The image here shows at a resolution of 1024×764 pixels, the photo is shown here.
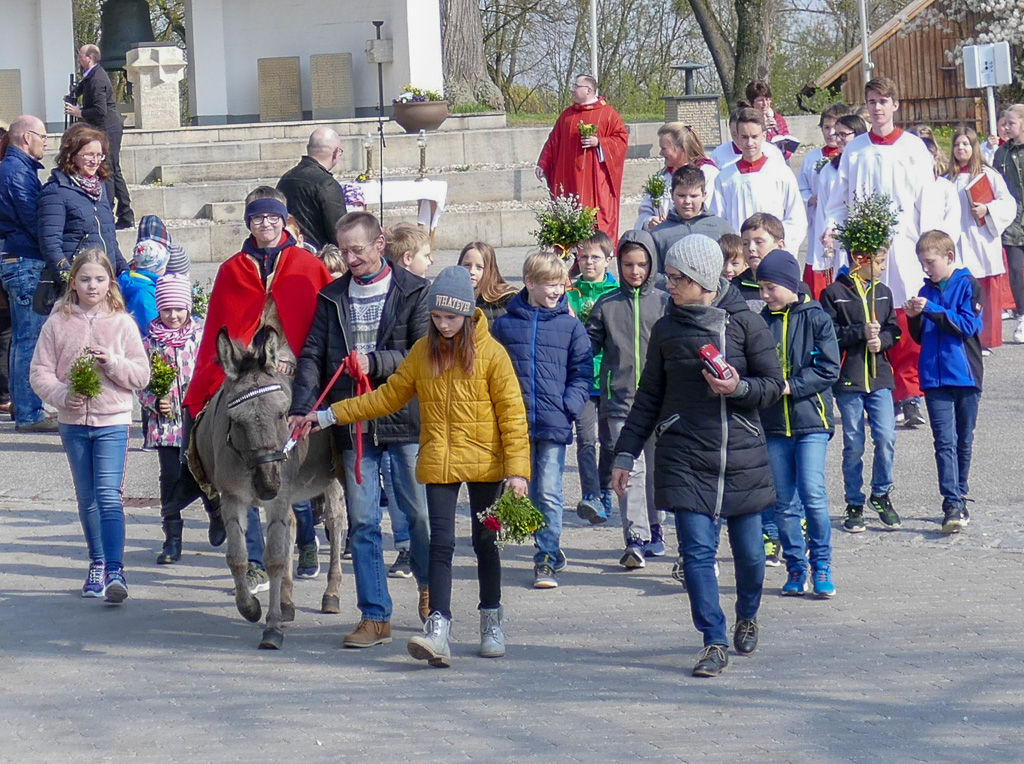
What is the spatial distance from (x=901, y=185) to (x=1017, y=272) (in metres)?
3.50

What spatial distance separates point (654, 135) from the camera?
26.5 m

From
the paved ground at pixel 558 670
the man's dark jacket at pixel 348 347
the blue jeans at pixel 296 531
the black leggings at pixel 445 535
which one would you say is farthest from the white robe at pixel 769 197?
the black leggings at pixel 445 535

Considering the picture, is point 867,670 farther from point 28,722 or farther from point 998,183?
point 998,183

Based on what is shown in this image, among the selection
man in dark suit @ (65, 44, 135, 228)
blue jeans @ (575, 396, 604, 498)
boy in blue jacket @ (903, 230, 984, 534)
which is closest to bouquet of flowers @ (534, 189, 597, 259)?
blue jeans @ (575, 396, 604, 498)

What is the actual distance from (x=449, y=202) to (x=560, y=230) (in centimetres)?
1401

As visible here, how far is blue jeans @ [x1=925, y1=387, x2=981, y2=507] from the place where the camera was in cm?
896

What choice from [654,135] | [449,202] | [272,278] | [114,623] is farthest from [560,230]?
[654,135]

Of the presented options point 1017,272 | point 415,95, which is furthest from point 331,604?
point 415,95

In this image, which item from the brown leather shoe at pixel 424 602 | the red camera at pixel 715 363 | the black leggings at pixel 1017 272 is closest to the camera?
the red camera at pixel 715 363

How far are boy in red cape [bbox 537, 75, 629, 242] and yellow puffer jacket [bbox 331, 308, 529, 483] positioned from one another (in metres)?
7.75

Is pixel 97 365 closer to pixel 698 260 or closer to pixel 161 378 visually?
pixel 161 378

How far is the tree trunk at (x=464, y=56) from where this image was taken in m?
29.8

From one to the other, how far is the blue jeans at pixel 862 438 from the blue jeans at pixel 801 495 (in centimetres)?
118

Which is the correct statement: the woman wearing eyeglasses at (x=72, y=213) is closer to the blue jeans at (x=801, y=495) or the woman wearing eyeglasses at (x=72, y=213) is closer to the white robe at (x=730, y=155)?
the white robe at (x=730, y=155)
